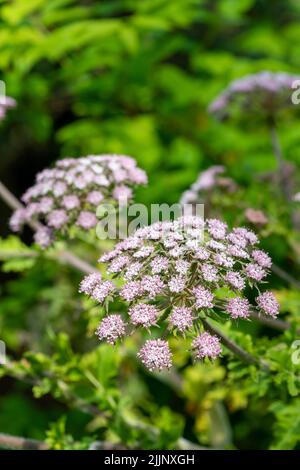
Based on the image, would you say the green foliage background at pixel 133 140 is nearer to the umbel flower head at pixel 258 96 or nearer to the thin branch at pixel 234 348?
the umbel flower head at pixel 258 96

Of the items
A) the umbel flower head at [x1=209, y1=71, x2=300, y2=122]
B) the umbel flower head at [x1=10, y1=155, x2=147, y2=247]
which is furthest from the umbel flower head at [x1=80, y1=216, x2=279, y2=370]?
the umbel flower head at [x1=209, y1=71, x2=300, y2=122]

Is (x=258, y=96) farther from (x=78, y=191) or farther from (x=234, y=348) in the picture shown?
(x=234, y=348)

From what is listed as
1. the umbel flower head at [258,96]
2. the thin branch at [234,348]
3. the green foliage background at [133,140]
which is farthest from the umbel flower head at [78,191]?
the umbel flower head at [258,96]

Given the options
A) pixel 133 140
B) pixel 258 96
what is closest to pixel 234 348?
pixel 258 96

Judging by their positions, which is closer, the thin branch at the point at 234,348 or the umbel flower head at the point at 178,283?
the umbel flower head at the point at 178,283

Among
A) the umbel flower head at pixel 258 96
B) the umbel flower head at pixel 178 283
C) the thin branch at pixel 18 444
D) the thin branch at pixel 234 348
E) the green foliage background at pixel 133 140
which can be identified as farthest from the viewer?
the green foliage background at pixel 133 140

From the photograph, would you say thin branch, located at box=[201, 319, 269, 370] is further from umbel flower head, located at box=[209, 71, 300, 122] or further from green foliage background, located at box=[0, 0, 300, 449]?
umbel flower head, located at box=[209, 71, 300, 122]
